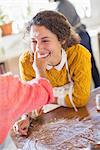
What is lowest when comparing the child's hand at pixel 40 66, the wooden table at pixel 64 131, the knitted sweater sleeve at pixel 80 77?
the wooden table at pixel 64 131

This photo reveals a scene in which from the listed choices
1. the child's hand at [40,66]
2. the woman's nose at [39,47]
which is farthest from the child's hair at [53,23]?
the child's hand at [40,66]

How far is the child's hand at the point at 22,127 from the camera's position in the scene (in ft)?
4.09

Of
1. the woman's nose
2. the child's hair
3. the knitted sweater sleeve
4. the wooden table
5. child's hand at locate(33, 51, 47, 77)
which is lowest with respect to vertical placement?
the wooden table

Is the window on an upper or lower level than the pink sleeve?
upper

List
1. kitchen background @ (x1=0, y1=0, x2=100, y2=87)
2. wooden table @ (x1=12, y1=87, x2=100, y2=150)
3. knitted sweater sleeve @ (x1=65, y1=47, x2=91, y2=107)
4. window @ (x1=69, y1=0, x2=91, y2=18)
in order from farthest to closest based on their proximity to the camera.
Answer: window @ (x1=69, y1=0, x2=91, y2=18), kitchen background @ (x1=0, y1=0, x2=100, y2=87), knitted sweater sleeve @ (x1=65, y1=47, x2=91, y2=107), wooden table @ (x1=12, y1=87, x2=100, y2=150)

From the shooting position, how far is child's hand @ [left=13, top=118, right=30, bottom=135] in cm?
125

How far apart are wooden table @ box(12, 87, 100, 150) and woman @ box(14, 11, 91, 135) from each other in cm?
14

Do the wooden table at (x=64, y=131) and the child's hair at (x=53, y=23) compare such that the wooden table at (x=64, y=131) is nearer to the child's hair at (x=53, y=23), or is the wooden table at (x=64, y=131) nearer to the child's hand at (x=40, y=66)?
the child's hand at (x=40, y=66)

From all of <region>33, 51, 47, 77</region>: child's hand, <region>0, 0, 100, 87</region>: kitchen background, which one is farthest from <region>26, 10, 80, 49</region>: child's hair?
<region>0, 0, 100, 87</region>: kitchen background

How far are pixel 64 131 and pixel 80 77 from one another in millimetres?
Answer: 425

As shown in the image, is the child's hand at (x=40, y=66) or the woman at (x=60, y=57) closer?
the child's hand at (x=40, y=66)

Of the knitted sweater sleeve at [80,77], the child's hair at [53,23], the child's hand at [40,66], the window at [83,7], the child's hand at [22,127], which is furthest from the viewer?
the window at [83,7]

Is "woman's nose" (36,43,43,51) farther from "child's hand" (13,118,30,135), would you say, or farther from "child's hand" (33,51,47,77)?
"child's hand" (13,118,30,135)

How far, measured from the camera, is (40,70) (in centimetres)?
136
